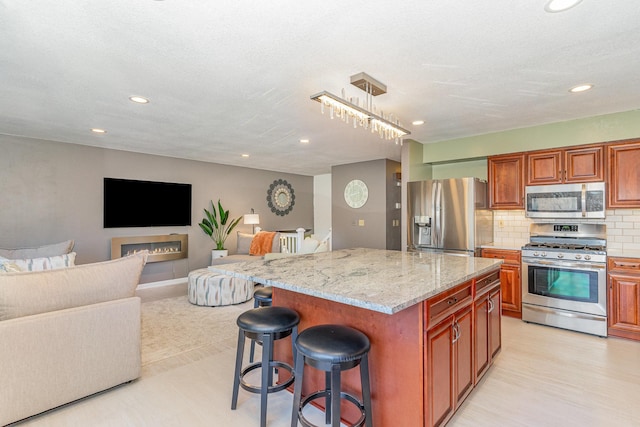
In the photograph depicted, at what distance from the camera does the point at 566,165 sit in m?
3.70

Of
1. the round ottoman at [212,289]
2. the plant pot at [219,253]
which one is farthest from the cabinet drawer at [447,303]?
the plant pot at [219,253]

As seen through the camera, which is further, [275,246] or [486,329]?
[275,246]

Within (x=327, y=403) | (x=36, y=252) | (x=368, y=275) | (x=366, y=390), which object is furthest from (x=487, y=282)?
(x=36, y=252)

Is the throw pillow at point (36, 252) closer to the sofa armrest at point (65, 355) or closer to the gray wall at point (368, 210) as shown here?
the sofa armrest at point (65, 355)

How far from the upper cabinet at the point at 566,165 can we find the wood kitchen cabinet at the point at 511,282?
952 mm

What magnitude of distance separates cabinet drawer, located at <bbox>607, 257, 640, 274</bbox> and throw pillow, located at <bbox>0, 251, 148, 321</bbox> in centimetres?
451

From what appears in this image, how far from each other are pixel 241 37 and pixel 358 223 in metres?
5.18

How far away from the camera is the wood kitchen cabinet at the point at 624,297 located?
10.3ft

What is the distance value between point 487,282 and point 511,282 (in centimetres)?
178

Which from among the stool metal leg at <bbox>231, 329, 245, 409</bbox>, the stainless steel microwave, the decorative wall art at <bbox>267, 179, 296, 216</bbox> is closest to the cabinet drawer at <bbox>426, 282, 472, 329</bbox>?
the stool metal leg at <bbox>231, 329, 245, 409</bbox>

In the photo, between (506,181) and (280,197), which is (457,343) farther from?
(280,197)

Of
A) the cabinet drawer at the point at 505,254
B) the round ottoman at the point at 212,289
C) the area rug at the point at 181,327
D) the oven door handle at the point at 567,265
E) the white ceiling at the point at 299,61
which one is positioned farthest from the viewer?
the round ottoman at the point at 212,289

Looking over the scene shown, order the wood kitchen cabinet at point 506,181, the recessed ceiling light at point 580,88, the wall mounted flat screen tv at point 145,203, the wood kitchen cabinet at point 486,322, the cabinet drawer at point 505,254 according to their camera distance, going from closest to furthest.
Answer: the wood kitchen cabinet at point 486,322 < the recessed ceiling light at point 580,88 < the cabinet drawer at point 505,254 < the wood kitchen cabinet at point 506,181 < the wall mounted flat screen tv at point 145,203

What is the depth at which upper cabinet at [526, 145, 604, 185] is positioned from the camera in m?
3.53
